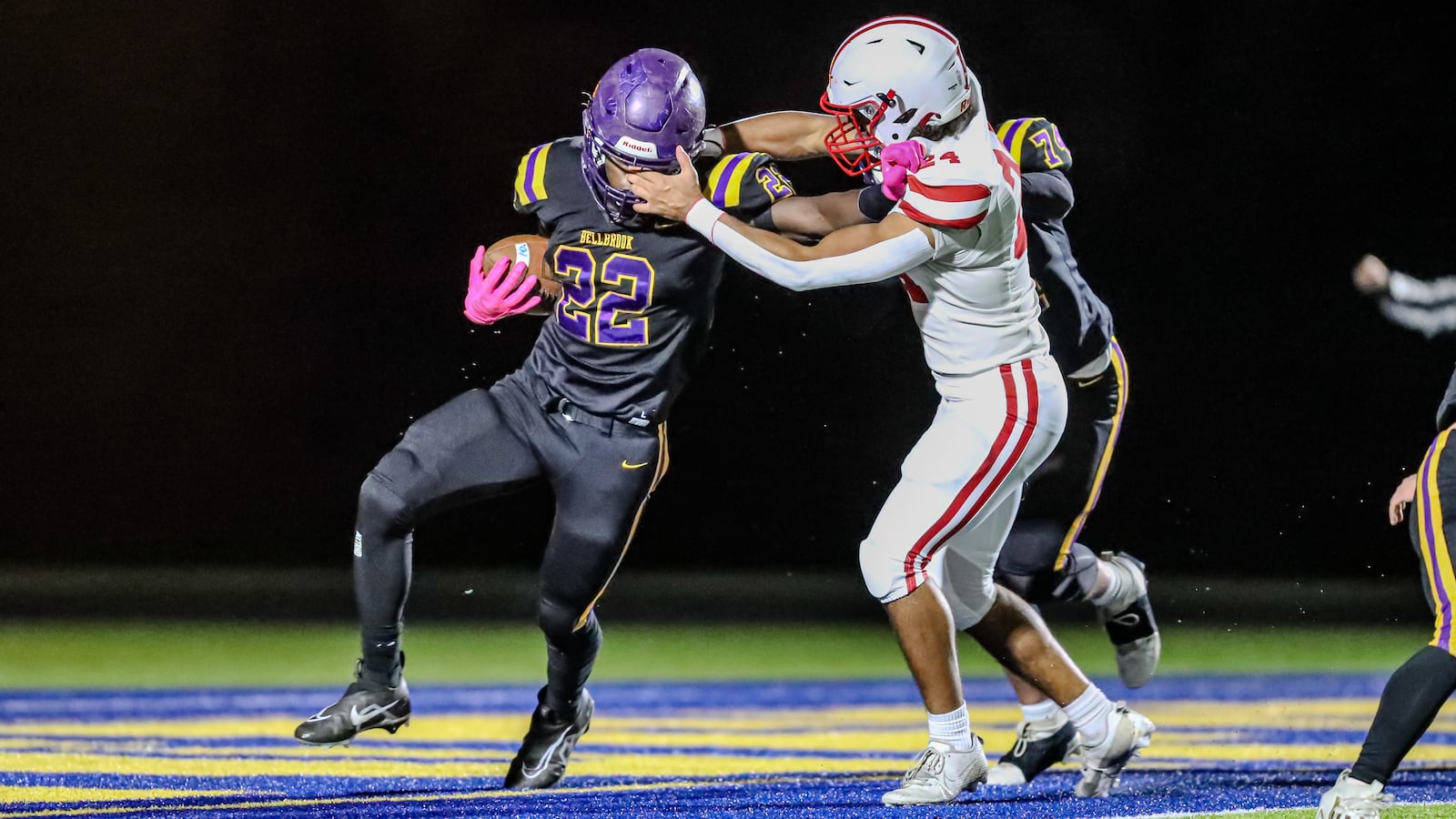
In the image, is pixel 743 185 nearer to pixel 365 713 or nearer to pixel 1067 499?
pixel 1067 499

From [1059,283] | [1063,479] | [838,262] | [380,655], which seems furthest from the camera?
[1063,479]

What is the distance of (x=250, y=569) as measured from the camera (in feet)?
17.9

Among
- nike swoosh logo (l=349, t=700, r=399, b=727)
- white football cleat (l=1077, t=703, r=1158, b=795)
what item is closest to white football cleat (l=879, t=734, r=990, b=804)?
white football cleat (l=1077, t=703, r=1158, b=795)

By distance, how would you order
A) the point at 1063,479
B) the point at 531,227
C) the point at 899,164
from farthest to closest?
the point at 531,227 → the point at 1063,479 → the point at 899,164

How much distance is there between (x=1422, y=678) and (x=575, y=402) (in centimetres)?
175

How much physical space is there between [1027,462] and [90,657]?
14.5ft

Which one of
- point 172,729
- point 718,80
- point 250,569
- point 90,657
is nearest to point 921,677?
point 718,80

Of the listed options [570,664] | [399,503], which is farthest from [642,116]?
[570,664]

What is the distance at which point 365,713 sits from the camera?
313cm

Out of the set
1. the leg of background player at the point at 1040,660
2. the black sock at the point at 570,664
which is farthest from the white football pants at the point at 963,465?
the black sock at the point at 570,664

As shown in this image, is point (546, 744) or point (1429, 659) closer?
point (1429, 659)

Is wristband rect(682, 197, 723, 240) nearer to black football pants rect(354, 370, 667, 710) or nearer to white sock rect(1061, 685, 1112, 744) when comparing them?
black football pants rect(354, 370, 667, 710)

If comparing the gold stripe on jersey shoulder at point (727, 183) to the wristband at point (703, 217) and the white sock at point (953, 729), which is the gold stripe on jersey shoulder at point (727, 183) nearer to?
the wristband at point (703, 217)

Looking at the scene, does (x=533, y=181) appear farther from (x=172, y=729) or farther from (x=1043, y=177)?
(x=172, y=729)
